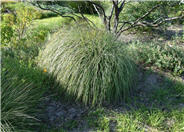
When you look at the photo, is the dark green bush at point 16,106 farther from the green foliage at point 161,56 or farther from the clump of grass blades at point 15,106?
the green foliage at point 161,56

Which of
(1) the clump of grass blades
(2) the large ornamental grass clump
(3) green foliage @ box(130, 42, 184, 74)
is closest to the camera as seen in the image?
(1) the clump of grass blades

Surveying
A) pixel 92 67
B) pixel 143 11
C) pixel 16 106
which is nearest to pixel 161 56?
pixel 92 67

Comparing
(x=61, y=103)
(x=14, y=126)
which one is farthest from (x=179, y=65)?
(x=14, y=126)

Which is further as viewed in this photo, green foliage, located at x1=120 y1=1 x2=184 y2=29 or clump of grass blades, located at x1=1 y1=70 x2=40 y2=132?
green foliage, located at x1=120 y1=1 x2=184 y2=29

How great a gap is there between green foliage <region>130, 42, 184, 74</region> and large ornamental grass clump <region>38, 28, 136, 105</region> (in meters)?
0.85

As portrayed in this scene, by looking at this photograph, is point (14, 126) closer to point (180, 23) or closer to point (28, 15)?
point (28, 15)

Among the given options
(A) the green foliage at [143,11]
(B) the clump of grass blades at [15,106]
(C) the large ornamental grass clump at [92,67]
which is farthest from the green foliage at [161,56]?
(B) the clump of grass blades at [15,106]

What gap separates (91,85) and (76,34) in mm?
952

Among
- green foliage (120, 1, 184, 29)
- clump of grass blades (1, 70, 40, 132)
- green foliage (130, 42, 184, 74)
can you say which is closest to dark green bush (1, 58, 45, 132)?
clump of grass blades (1, 70, 40, 132)

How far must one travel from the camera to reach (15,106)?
7.58 ft

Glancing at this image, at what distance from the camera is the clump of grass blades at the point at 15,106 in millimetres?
2197

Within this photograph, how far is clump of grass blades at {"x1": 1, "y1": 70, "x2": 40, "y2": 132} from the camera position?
2197mm

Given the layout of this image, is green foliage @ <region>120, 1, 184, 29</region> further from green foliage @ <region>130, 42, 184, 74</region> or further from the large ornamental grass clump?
the large ornamental grass clump

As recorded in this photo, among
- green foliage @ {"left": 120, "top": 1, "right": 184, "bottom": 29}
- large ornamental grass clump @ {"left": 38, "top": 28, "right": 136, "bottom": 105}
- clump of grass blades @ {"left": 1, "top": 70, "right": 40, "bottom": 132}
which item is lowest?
clump of grass blades @ {"left": 1, "top": 70, "right": 40, "bottom": 132}
